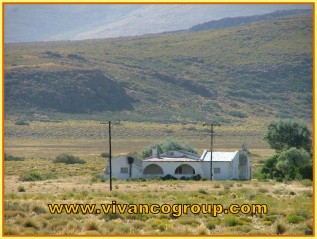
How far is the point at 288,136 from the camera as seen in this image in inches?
2731

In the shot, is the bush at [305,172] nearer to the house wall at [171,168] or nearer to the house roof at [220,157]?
the house wall at [171,168]

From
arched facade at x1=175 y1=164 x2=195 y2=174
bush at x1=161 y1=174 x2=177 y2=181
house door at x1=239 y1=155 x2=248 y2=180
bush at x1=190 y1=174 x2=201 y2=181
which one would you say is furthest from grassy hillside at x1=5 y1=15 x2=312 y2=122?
bush at x1=190 y1=174 x2=201 y2=181

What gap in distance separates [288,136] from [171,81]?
9782 centimetres

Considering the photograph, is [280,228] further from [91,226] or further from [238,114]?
[238,114]

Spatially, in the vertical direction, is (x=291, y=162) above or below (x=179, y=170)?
above

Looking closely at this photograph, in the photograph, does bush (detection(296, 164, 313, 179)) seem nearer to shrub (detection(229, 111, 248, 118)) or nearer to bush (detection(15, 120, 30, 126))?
bush (detection(15, 120, 30, 126))

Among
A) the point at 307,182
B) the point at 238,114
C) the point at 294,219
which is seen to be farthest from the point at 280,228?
the point at 238,114

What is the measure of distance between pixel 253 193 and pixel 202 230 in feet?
52.4

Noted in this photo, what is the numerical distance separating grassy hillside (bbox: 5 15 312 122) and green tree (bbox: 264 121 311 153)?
64.9 metres

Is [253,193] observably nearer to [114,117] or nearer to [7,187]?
[7,187]

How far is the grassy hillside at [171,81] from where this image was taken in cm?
14250

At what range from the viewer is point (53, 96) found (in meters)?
144

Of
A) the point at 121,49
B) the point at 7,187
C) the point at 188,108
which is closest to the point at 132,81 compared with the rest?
the point at 188,108

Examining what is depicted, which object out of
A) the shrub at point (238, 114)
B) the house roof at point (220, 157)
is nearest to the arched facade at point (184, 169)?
the house roof at point (220, 157)
